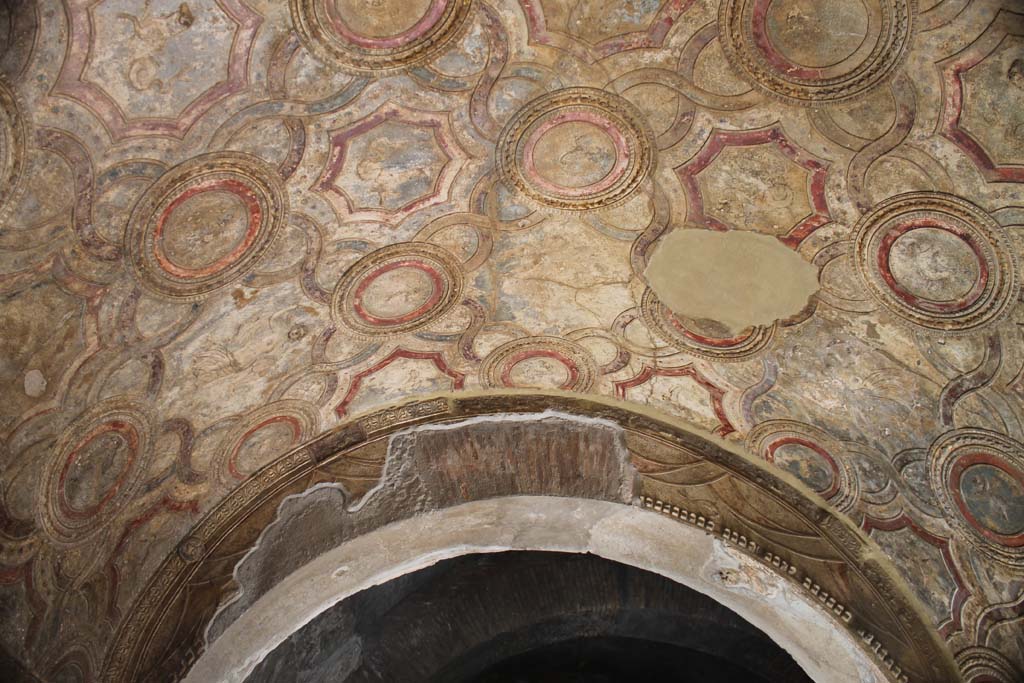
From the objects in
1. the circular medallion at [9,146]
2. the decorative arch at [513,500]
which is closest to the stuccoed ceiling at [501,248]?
the circular medallion at [9,146]

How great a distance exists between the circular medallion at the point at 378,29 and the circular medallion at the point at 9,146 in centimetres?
141

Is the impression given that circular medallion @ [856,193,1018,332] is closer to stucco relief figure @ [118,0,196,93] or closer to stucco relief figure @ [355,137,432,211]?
stucco relief figure @ [355,137,432,211]

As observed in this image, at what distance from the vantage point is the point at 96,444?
5.88 m

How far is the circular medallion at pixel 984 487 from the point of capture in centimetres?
555

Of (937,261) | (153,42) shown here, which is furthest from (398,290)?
(937,261)

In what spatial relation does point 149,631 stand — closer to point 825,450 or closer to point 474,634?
point 474,634

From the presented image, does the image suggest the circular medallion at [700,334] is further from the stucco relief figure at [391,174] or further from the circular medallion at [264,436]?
the circular medallion at [264,436]

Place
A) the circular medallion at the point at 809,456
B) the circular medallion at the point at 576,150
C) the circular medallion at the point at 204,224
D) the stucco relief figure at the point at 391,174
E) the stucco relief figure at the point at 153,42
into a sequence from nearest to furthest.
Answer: the stucco relief figure at the point at 153,42 < the circular medallion at the point at 204,224 < the circular medallion at the point at 576,150 < the stucco relief figure at the point at 391,174 < the circular medallion at the point at 809,456

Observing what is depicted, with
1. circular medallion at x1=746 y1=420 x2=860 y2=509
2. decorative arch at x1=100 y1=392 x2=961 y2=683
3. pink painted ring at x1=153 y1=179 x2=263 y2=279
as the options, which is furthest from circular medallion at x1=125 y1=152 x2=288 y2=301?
circular medallion at x1=746 y1=420 x2=860 y2=509

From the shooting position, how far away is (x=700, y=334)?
21.0 ft

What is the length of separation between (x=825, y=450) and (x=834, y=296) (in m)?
1.43

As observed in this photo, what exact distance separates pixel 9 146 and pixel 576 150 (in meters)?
3.05

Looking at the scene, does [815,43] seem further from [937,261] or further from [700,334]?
[700,334]

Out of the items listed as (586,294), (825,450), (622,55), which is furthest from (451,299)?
(825,450)
